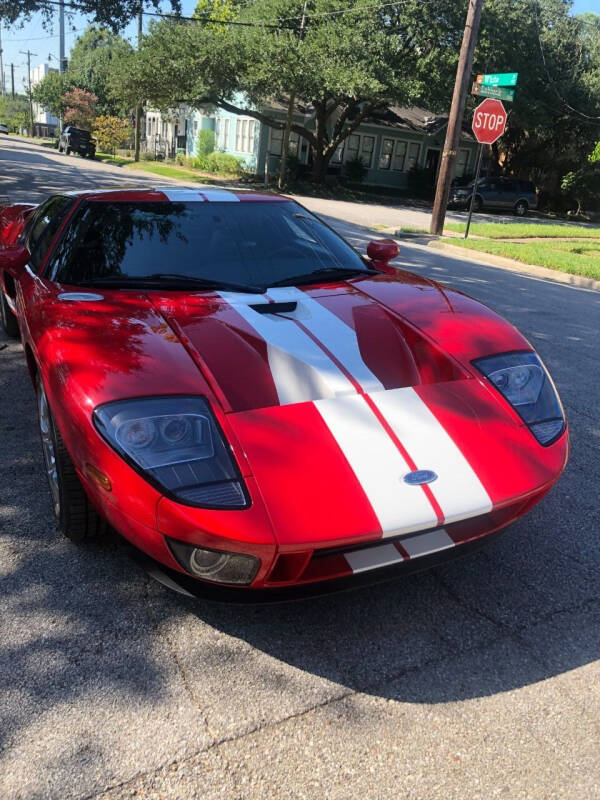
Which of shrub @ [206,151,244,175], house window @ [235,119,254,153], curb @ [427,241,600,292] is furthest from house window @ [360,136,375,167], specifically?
curb @ [427,241,600,292]

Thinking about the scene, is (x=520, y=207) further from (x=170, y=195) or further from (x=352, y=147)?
(x=170, y=195)

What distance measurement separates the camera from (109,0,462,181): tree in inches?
929

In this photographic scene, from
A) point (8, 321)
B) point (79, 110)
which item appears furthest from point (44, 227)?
point (79, 110)

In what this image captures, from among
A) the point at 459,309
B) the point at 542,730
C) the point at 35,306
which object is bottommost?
the point at 542,730

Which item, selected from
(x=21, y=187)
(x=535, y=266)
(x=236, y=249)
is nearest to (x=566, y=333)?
(x=236, y=249)

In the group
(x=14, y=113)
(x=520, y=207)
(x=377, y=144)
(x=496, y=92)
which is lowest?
(x=520, y=207)

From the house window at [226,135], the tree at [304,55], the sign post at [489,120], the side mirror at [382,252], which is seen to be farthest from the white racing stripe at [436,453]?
the house window at [226,135]

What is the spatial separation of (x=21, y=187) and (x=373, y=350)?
51.9 feet

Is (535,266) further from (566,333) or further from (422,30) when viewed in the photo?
(422,30)

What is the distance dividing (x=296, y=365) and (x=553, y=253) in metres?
12.3

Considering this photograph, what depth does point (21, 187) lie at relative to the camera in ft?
51.7

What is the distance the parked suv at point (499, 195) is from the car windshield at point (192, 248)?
2502cm

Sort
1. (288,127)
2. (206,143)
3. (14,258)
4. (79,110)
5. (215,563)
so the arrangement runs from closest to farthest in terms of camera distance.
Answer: (215,563) → (14,258) → (288,127) → (206,143) → (79,110)

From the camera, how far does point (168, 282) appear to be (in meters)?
2.90
